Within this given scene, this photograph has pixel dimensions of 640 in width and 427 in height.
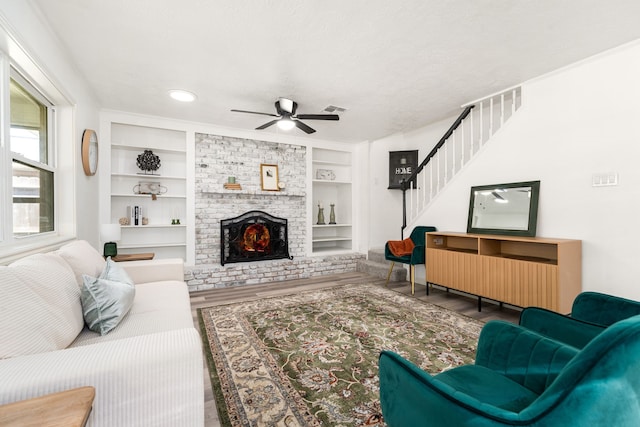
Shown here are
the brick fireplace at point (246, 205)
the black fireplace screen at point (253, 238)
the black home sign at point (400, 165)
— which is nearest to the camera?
the brick fireplace at point (246, 205)

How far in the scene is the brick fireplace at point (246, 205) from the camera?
178 inches

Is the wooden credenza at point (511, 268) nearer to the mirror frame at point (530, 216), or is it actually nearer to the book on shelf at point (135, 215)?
the mirror frame at point (530, 216)

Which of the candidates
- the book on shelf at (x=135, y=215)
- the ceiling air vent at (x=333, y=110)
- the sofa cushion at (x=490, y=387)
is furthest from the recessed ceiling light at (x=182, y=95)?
the sofa cushion at (x=490, y=387)

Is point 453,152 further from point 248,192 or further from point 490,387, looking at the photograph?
point 490,387

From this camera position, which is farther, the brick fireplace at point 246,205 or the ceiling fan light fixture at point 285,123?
the brick fireplace at point 246,205

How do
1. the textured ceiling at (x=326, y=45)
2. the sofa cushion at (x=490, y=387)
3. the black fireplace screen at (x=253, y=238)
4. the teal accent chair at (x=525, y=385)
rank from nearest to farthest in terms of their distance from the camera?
the teal accent chair at (x=525, y=385) → the sofa cushion at (x=490, y=387) → the textured ceiling at (x=326, y=45) → the black fireplace screen at (x=253, y=238)

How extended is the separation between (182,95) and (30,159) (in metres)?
1.67

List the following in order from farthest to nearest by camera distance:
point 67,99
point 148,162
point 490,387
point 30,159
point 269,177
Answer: point 269,177 → point 148,162 → point 67,99 → point 30,159 → point 490,387

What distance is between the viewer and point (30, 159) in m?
2.17

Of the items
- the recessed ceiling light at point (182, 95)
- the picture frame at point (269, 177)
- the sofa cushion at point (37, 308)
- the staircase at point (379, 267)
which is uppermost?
the recessed ceiling light at point (182, 95)

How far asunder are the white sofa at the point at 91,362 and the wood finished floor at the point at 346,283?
170cm

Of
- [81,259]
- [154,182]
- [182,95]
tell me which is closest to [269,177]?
[154,182]

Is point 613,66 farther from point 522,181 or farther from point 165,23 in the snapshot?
point 165,23

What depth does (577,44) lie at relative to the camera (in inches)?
96.7
